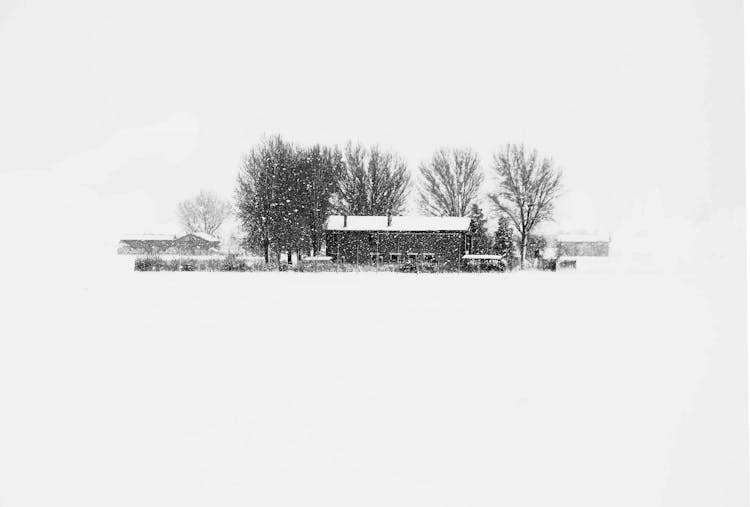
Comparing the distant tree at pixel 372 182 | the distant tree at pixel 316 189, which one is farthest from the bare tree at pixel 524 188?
the distant tree at pixel 316 189

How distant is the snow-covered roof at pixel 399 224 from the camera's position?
30266 mm

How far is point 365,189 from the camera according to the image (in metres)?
36.2

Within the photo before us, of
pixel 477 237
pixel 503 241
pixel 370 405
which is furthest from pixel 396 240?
pixel 370 405

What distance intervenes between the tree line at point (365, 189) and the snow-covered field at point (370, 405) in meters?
17.2

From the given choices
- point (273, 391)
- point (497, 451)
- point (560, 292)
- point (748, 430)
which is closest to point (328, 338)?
point (273, 391)

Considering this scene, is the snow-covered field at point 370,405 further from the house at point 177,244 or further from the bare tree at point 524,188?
the house at point 177,244

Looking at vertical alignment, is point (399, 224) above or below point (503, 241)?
above

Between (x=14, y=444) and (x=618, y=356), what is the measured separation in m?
7.43

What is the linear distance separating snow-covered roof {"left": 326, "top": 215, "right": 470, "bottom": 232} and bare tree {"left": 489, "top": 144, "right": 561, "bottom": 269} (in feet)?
10.7

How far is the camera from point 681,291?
12648 mm

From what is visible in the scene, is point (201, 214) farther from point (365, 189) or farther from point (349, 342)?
point (349, 342)

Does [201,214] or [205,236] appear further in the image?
[201,214]

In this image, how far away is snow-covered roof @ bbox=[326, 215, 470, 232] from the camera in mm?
30266

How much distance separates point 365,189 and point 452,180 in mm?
5393
